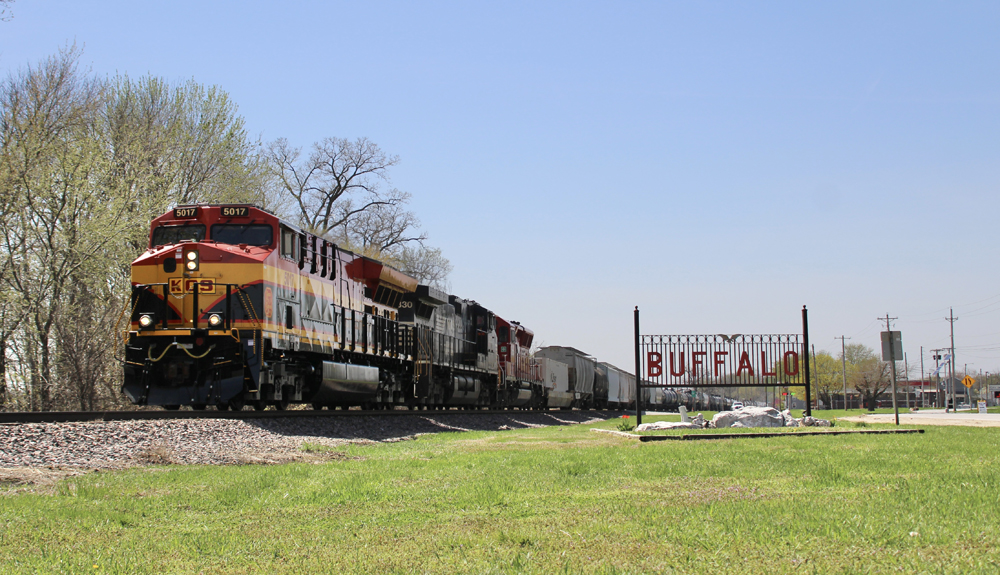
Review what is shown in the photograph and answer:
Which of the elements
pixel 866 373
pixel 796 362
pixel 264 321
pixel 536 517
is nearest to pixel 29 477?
pixel 536 517

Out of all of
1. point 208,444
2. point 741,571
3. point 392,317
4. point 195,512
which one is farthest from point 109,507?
point 392,317

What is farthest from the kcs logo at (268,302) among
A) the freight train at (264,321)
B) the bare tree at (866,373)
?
the bare tree at (866,373)

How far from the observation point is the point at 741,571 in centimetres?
397

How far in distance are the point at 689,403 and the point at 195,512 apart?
53.8m

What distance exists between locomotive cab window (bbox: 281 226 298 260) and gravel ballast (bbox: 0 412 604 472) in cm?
→ 330

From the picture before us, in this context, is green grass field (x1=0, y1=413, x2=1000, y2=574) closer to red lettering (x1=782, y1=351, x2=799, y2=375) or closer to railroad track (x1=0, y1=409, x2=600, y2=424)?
railroad track (x1=0, y1=409, x2=600, y2=424)

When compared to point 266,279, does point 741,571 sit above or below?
below

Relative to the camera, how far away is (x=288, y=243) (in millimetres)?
17438

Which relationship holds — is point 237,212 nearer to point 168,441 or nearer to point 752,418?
point 168,441

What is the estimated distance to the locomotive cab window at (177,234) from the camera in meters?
16.9

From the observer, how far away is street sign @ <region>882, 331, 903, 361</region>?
19.6 metres

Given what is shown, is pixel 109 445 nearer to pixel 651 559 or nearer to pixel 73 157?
pixel 651 559

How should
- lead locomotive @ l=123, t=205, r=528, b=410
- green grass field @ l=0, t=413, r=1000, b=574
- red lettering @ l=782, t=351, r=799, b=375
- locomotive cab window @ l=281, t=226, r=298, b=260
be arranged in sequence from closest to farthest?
green grass field @ l=0, t=413, r=1000, b=574
lead locomotive @ l=123, t=205, r=528, b=410
locomotive cab window @ l=281, t=226, r=298, b=260
red lettering @ l=782, t=351, r=799, b=375

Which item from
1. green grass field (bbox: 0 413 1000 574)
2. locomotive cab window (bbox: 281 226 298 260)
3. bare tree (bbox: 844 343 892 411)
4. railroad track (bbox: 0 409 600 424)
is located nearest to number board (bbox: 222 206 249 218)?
locomotive cab window (bbox: 281 226 298 260)
